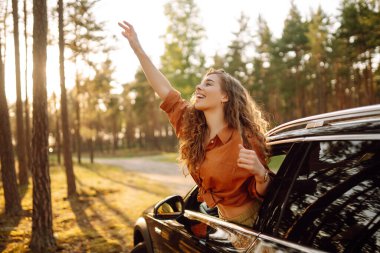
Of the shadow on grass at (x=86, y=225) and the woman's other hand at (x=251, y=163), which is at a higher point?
the woman's other hand at (x=251, y=163)

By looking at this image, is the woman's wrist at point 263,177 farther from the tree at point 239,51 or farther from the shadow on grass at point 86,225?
the tree at point 239,51

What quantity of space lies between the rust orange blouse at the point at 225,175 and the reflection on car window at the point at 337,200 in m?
0.52

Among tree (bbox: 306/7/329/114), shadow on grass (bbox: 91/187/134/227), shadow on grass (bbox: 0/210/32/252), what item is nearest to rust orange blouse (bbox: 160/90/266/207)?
shadow on grass (bbox: 0/210/32/252)

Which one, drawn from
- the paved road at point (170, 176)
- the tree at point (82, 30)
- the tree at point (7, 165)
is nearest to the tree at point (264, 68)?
the paved road at point (170, 176)

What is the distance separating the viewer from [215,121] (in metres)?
3.11

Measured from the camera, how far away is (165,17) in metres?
38.2

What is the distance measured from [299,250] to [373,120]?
638 mm

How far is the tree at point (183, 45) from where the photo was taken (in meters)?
37.5

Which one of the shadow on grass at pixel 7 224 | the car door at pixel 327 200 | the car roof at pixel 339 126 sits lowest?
the shadow on grass at pixel 7 224

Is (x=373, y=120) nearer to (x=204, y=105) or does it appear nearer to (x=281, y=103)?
(x=204, y=105)

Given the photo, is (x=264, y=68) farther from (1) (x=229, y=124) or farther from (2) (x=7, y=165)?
(1) (x=229, y=124)

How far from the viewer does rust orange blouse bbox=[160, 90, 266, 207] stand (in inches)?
101

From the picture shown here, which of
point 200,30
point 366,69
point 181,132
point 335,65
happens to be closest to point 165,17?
point 200,30

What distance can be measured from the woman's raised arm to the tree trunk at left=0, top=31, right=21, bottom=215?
8.58 metres
